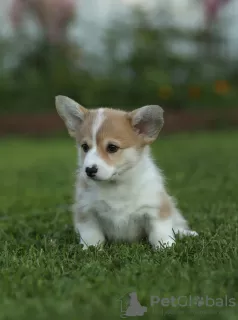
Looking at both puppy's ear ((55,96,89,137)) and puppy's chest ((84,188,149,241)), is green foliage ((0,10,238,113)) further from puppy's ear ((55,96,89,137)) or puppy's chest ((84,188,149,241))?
puppy's chest ((84,188,149,241))

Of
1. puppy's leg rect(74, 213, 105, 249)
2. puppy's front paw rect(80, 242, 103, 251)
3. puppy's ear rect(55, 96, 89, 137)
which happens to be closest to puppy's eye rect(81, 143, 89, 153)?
puppy's ear rect(55, 96, 89, 137)

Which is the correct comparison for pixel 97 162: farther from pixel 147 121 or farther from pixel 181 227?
pixel 181 227

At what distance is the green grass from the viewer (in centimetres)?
216

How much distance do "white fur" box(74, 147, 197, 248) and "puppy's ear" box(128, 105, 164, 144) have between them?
10 cm

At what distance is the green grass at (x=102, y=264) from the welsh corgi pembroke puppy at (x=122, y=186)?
0.42 ft

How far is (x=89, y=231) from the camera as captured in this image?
10.8 ft

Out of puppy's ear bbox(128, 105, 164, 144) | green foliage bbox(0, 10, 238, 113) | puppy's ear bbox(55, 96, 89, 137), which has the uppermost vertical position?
green foliage bbox(0, 10, 238, 113)

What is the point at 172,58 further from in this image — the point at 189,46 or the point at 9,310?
the point at 9,310

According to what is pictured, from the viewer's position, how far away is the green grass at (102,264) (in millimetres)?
2164

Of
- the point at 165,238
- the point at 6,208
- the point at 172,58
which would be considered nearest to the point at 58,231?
the point at 165,238

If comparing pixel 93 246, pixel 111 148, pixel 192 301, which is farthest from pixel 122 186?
pixel 192 301

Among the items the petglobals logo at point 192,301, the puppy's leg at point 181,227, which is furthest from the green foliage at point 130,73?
the petglobals logo at point 192,301

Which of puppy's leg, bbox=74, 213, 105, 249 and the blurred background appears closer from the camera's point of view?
puppy's leg, bbox=74, 213, 105, 249

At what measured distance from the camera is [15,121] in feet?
45.4
